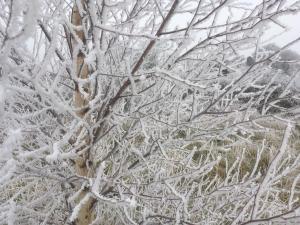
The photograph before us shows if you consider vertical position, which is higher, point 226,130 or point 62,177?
point 226,130

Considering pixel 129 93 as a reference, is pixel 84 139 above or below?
below

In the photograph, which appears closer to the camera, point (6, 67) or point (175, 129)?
point (6, 67)

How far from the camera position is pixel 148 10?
2.02 metres

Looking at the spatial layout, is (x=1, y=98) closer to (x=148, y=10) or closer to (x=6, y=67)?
(x=6, y=67)

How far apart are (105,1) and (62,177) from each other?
949 mm

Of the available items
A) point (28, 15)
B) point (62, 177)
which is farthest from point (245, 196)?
point (28, 15)

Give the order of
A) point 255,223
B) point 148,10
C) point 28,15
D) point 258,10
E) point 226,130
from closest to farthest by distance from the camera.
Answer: point 28,15, point 255,223, point 258,10, point 226,130, point 148,10

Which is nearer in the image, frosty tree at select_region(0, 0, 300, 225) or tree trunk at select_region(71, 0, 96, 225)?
frosty tree at select_region(0, 0, 300, 225)

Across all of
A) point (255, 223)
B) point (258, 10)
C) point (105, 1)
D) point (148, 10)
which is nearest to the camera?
point (255, 223)

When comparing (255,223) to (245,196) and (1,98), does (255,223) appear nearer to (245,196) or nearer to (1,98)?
(1,98)

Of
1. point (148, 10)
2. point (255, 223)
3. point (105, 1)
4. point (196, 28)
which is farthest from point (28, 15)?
point (148, 10)

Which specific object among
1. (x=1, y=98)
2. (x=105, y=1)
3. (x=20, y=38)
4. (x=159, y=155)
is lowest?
(x=159, y=155)

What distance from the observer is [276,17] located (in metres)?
1.49

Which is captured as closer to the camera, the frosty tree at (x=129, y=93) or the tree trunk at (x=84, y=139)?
the frosty tree at (x=129, y=93)
